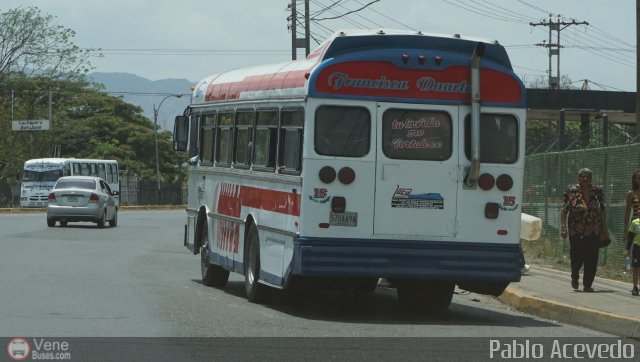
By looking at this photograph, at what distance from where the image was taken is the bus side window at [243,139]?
16469 millimetres

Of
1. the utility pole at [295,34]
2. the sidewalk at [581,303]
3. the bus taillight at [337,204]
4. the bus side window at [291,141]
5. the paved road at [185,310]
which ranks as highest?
the utility pole at [295,34]

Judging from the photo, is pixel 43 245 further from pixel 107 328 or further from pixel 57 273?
pixel 107 328

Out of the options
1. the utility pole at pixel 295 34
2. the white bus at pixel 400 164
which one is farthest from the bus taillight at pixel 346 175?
the utility pole at pixel 295 34

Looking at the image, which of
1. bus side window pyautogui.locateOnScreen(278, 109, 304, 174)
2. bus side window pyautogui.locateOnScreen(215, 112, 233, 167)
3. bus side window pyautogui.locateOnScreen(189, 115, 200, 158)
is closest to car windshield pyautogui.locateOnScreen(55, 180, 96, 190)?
bus side window pyautogui.locateOnScreen(189, 115, 200, 158)

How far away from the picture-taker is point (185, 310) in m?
14.5

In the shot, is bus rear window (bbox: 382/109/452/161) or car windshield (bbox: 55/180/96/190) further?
car windshield (bbox: 55/180/96/190)

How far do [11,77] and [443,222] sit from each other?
2684 inches

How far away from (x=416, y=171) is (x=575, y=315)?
7.88ft

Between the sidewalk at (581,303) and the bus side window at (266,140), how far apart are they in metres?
3.67

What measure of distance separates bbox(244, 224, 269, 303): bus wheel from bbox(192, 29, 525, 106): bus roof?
2151 millimetres

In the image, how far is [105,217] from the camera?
37.8m

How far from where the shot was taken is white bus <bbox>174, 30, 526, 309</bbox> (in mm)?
14039

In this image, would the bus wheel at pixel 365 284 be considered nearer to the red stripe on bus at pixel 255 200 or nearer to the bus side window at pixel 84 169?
the red stripe on bus at pixel 255 200

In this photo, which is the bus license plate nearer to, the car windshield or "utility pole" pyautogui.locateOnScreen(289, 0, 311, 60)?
the car windshield
